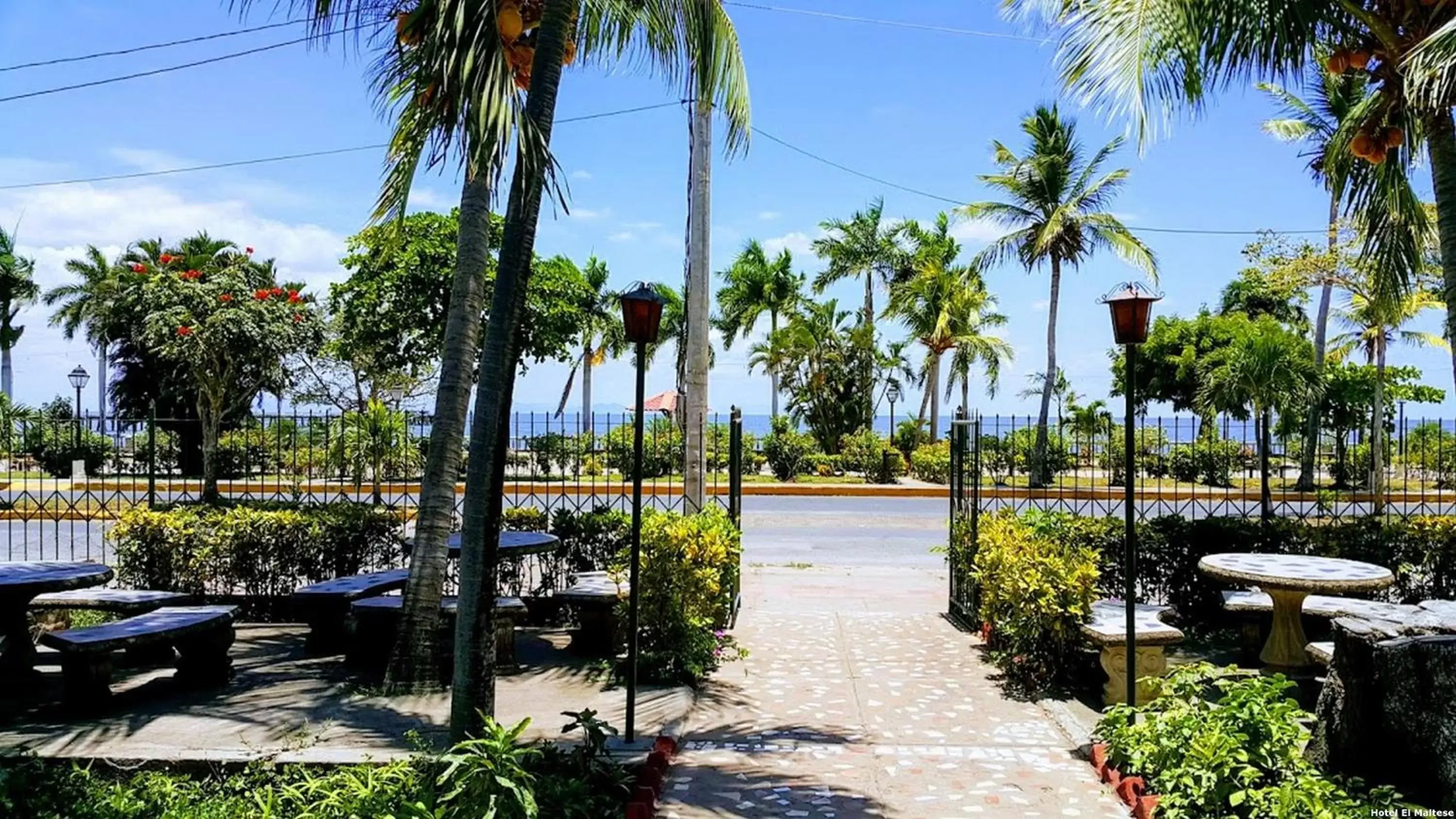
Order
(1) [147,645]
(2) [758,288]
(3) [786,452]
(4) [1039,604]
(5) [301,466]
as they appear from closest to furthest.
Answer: (1) [147,645] → (4) [1039,604] → (5) [301,466] → (3) [786,452] → (2) [758,288]

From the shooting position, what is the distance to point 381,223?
276 inches

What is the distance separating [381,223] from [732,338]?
102 ft

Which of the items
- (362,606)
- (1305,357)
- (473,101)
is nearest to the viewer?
(473,101)

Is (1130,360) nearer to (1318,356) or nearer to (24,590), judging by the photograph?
(24,590)

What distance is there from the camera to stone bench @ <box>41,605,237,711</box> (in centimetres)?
599

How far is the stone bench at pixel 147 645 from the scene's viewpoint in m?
5.99

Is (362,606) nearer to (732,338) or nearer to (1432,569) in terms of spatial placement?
(1432,569)

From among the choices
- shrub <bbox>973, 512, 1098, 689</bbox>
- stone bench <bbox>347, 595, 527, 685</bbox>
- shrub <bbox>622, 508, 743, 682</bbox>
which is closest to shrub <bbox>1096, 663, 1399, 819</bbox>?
shrub <bbox>973, 512, 1098, 689</bbox>

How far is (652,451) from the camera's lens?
23.7m

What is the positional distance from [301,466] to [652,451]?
819 cm

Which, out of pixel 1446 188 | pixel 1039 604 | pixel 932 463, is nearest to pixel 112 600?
pixel 1039 604

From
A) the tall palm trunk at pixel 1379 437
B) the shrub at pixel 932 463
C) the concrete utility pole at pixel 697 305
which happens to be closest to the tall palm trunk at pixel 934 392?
the shrub at pixel 932 463

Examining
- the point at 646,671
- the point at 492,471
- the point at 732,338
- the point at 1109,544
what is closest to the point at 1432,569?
the point at 1109,544

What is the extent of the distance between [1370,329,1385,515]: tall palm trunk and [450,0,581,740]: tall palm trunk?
15.9m
